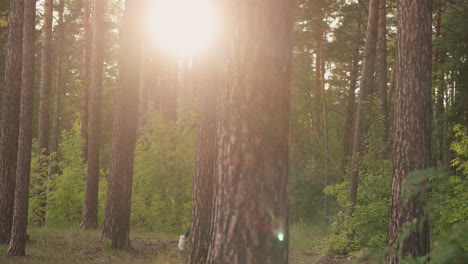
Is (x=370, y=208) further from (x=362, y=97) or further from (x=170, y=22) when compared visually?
(x=170, y=22)

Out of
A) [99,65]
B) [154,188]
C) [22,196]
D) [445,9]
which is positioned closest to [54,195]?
[154,188]

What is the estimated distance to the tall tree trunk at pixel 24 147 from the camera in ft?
33.6

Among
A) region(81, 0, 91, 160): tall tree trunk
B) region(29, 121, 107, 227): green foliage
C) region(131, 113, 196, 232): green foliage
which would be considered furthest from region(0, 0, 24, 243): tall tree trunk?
region(81, 0, 91, 160): tall tree trunk

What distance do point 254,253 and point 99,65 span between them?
14.8 metres

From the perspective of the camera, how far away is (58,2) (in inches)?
1113

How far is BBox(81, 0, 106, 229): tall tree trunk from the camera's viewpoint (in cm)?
1650

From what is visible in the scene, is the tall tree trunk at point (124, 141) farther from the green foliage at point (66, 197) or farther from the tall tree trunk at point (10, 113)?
the green foliage at point (66, 197)

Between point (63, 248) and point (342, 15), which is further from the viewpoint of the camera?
point (342, 15)

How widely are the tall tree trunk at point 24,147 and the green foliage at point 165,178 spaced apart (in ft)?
26.6

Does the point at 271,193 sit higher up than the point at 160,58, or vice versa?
the point at 160,58

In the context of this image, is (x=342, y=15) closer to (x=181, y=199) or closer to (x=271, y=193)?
(x=181, y=199)

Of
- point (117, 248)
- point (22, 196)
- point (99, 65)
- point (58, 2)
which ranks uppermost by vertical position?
point (58, 2)

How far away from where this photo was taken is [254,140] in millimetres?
4098

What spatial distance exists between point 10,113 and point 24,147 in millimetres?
1473
